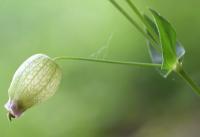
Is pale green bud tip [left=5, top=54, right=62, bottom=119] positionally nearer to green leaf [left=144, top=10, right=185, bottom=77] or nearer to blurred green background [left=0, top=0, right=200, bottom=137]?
green leaf [left=144, top=10, right=185, bottom=77]

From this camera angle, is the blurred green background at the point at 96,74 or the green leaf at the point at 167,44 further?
the blurred green background at the point at 96,74

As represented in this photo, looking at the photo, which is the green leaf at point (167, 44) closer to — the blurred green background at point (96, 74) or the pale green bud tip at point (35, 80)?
the pale green bud tip at point (35, 80)

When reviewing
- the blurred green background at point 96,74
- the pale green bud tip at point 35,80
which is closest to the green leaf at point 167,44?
the pale green bud tip at point 35,80

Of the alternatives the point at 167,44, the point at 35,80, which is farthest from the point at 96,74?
the point at 167,44

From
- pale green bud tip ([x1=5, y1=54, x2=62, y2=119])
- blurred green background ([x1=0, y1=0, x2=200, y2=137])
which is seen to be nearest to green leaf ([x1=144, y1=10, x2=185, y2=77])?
pale green bud tip ([x1=5, y1=54, x2=62, y2=119])

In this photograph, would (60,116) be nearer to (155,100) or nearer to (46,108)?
(46,108)

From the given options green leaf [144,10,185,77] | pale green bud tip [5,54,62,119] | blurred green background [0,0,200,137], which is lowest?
blurred green background [0,0,200,137]

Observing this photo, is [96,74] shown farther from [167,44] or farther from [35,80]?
[167,44]
